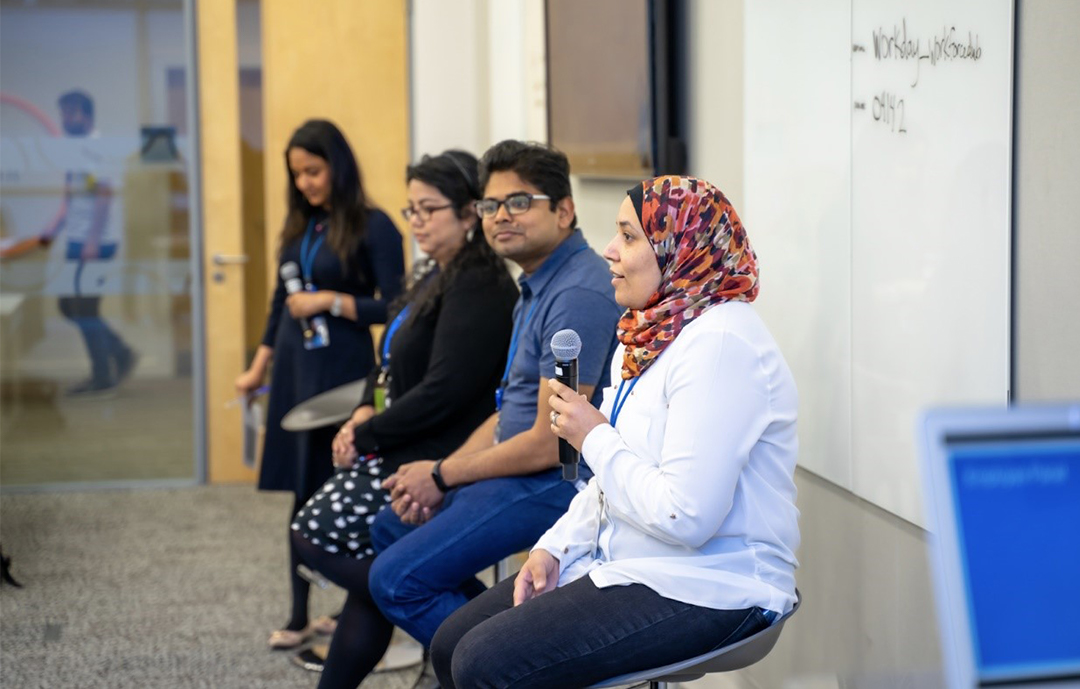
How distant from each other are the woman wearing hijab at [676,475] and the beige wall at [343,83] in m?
4.04

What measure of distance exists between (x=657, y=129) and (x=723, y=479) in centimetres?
149

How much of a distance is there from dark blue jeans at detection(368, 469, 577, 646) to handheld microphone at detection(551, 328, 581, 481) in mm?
395

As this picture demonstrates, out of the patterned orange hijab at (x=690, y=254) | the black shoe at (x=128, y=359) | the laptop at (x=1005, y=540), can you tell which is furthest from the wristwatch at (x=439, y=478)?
the black shoe at (x=128, y=359)

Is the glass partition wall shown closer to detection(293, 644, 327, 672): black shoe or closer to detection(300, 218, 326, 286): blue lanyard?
detection(300, 218, 326, 286): blue lanyard

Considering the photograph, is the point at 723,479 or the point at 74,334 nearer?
the point at 723,479

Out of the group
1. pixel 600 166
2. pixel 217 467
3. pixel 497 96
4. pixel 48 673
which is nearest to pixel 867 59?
pixel 600 166

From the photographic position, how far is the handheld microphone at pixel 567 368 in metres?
2.07

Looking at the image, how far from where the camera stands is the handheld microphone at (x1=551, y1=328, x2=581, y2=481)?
6.81 feet

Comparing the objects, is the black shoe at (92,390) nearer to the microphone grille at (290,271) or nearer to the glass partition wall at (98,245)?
the glass partition wall at (98,245)

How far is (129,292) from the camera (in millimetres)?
5996

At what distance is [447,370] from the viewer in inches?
112

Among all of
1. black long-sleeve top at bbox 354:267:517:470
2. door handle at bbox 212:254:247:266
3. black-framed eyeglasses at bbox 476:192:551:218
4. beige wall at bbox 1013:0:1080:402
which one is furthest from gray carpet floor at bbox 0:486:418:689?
beige wall at bbox 1013:0:1080:402

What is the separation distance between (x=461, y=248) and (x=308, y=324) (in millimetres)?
961

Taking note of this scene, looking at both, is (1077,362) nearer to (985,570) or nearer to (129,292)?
(985,570)
